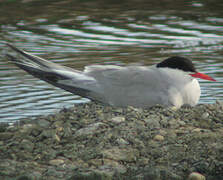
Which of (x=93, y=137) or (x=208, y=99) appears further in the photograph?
(x=208, y=99)

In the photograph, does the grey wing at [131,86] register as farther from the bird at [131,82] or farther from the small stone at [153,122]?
the small stone at [153,122]

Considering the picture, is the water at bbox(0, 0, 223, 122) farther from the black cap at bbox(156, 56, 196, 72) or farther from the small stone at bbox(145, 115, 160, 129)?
the small stone at bbox(145, 115, 160, 129)

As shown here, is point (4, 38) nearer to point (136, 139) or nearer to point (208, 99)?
point (208, 99)

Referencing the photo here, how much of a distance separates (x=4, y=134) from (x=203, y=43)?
555cm

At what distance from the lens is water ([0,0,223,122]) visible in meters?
6.80

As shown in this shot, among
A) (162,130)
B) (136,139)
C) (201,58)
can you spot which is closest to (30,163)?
(136,139)

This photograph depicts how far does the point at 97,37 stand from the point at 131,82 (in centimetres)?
457

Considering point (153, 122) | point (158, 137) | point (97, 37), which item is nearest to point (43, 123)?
point (153, 122)

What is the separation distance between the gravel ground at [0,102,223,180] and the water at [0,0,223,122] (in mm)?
995

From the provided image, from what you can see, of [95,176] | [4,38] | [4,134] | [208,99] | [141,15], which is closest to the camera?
[95,176]

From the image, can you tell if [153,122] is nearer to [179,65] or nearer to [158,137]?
[158,137]

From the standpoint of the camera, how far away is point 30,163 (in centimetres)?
427

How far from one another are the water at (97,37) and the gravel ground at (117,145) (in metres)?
1.00

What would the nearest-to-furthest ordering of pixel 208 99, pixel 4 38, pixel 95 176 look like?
1. pixel 95 176
2. pixel 208 99
3. pixel 4 38
